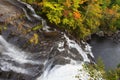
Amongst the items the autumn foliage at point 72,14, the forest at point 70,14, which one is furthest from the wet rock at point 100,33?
the forest at point 70,14

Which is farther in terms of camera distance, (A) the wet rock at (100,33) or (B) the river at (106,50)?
(A) the wet rock at (100,33)

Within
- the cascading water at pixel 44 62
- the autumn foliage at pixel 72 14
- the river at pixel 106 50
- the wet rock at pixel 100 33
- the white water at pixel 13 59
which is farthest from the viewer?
the wet rock at pixel 100 33

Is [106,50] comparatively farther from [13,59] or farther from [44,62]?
[13,59]

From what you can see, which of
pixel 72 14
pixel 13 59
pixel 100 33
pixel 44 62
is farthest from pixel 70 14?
pixel 100 33

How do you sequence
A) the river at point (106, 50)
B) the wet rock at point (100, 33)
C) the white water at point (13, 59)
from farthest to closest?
the wet rock at point (100, 33)
the river at point (106, 50)
the white water at point (13, 59)

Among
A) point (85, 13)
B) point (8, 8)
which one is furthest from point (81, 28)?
point (8, 8)

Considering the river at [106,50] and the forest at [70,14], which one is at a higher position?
the forest at [70,14]

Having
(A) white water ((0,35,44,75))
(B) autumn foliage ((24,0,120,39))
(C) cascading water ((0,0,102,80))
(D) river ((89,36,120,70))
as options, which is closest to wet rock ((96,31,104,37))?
(D) river ((89,36,120,70))

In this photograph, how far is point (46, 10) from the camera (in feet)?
100

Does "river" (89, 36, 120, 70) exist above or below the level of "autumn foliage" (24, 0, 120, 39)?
below

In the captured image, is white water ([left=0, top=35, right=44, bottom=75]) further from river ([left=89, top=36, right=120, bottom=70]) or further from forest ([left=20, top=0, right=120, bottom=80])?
river ([left=89, top=36, right=120, bottom=70])

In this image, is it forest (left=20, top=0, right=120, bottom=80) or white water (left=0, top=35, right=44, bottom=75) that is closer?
white water (left=0, top=35, right=44, bottom=75)

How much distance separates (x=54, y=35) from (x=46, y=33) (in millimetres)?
857

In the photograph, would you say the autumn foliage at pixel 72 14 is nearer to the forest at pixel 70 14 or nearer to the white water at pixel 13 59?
the forest at pixel 70 14
